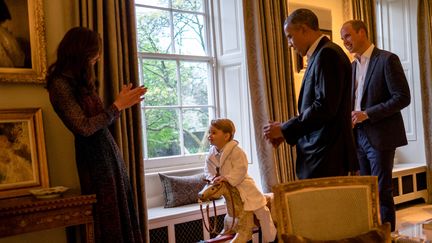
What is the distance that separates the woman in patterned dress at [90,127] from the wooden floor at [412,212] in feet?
9.27

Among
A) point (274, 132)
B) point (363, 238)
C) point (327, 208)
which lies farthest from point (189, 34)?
point (363, 238)

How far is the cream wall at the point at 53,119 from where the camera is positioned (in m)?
2.54

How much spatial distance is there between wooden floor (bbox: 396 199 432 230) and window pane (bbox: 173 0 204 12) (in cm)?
267

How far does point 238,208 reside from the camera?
2.60 meters

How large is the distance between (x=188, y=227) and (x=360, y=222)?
176cm

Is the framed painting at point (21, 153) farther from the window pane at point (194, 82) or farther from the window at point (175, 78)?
the window pane at point (194, 82)

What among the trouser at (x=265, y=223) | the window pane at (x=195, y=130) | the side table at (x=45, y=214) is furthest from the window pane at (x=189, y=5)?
the side table at (x=45, y=214)

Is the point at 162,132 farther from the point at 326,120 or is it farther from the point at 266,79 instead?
the point at 326,120

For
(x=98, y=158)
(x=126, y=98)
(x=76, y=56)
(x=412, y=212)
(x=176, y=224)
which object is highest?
(x=76, y=56)

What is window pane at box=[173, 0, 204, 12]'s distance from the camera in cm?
374

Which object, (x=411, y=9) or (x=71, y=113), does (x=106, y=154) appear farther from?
(x=411, y=9)

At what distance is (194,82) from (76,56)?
1.76 meters

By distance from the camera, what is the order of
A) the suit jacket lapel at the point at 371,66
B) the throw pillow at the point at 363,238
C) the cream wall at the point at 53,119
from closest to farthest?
the throw pillow at the point at 363,238
the cream wall at the point at 53,119
the suit jacket lapel at the point at 371,66

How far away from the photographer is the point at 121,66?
275 centimetres
